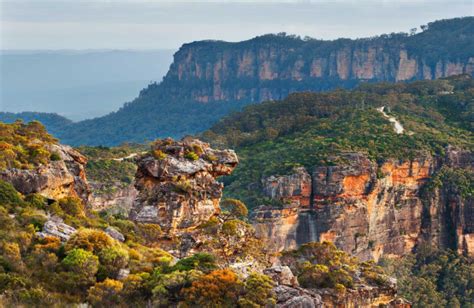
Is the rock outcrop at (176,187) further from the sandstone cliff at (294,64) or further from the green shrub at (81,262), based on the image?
the sandstone cliff at (294,64)

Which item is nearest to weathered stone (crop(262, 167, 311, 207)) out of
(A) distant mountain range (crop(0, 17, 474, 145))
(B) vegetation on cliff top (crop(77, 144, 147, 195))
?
(B) vegetation on cliff top (crop(77, 144, 147, 195))

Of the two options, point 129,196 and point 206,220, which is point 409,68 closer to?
point 129,196

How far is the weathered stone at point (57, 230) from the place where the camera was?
23.7 meters

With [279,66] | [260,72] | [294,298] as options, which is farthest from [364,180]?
[260,72]

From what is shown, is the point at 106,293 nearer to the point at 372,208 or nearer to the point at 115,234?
the point at 115,234

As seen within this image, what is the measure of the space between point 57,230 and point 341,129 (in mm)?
48933

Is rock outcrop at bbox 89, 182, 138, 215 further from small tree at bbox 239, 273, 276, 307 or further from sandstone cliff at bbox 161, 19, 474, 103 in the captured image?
sandstone cliff at bbox 161, 19, 474, 103

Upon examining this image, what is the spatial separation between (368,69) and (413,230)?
11944 centimetres

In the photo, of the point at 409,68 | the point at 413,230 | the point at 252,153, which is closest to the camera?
the point at 413,230

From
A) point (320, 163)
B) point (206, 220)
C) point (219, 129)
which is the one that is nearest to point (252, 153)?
point (320, 163)

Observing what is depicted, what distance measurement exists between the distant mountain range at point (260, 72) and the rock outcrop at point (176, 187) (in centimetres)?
13331

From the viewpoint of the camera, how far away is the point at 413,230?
63.4 meters

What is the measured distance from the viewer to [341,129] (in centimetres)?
7031

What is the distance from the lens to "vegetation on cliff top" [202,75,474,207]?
62.8 meters
